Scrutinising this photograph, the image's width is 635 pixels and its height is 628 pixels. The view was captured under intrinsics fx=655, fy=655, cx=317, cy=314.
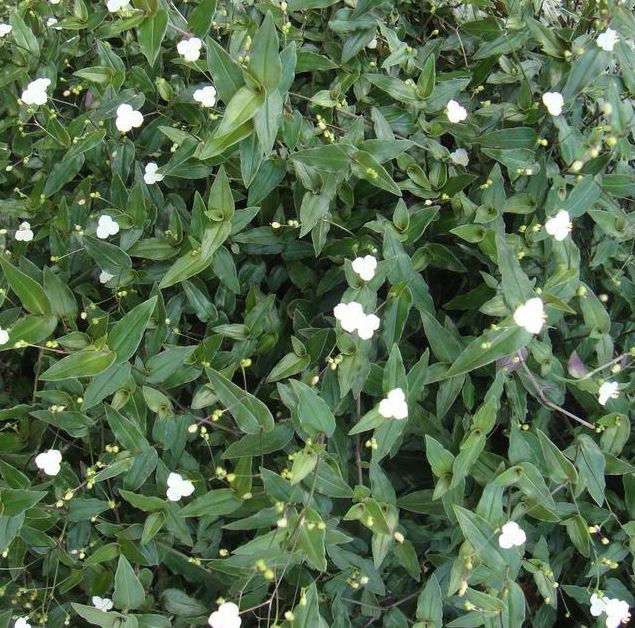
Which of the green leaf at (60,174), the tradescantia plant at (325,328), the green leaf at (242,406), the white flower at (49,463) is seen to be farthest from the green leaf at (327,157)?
the white flower at (49,463)

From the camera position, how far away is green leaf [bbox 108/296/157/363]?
0.88 meters

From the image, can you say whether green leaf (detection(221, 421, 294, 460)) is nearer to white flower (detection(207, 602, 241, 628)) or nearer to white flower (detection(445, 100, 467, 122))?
white flower (detection(207, 602, 241, 628))

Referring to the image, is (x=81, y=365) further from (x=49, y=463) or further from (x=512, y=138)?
(x=512, y=138)

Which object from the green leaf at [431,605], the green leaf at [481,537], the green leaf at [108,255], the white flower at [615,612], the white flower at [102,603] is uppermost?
the green leaf at [108,255]

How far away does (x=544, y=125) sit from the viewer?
110 cm

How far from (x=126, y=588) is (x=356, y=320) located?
50cm

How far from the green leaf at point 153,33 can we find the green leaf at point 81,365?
42 cm

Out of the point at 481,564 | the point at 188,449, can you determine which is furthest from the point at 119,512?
the point at 481,564

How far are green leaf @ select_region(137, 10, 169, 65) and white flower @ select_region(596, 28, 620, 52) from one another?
25.1 inches

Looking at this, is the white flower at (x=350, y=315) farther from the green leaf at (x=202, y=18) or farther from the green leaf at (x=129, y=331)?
the green leaf at (x=202, y=18)

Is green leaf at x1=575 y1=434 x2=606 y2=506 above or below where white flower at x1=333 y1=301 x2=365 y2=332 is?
below

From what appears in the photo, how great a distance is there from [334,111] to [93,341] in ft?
1.80

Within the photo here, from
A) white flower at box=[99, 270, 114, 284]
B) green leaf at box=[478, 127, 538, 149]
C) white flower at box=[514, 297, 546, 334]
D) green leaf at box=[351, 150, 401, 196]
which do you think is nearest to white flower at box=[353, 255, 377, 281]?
green leaf at box=[351, 150, 401, 196]

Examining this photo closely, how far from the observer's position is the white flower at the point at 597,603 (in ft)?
3.20
